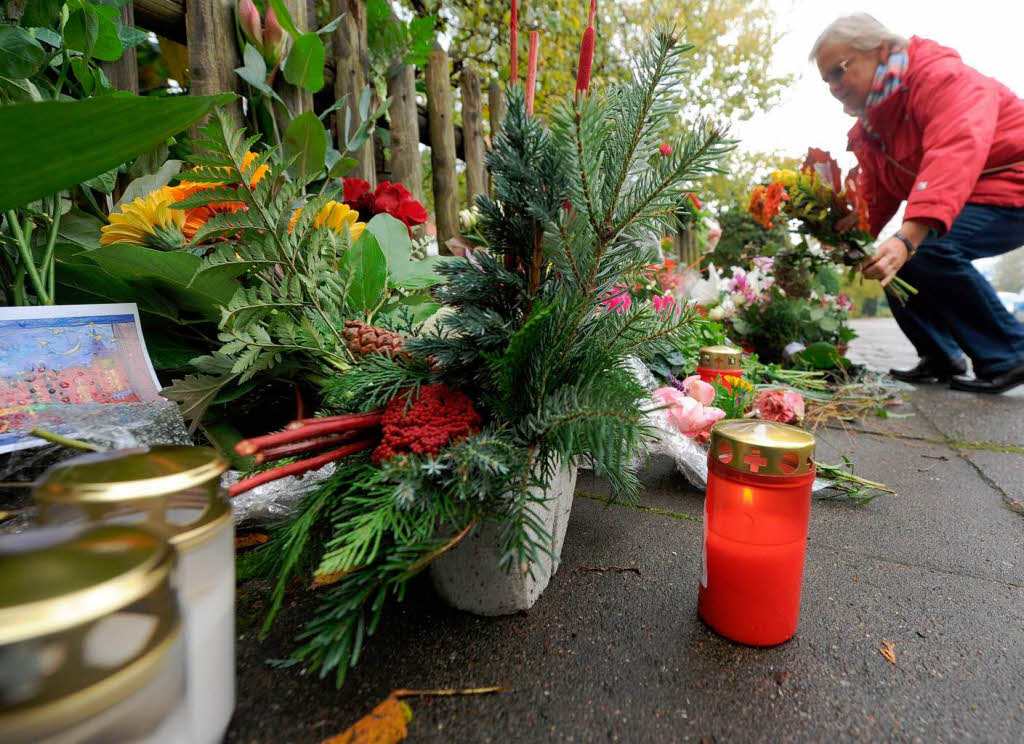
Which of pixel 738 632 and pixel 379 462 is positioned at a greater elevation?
pixel 379 462

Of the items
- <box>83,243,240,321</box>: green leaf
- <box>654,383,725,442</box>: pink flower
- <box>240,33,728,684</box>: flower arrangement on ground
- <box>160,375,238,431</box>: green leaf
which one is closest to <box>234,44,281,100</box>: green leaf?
<box>83,243,240,321</box>: green leaf

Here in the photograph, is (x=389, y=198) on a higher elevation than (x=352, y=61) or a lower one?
lower

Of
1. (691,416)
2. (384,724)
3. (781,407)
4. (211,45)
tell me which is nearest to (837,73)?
(781,407)

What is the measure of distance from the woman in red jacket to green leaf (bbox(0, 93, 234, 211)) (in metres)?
2.56

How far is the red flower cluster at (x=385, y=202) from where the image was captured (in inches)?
49.1

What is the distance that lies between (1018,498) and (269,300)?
1609 millimetres

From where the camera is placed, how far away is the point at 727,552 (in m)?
0.60

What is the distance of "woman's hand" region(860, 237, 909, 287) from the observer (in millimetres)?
2150

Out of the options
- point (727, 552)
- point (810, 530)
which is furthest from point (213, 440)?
point (810, 530)

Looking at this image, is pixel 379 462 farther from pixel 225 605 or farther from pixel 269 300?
pixel 269 300

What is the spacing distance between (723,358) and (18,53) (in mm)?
1497

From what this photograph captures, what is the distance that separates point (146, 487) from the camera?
309 mm

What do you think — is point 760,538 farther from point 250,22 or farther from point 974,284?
point 974,284

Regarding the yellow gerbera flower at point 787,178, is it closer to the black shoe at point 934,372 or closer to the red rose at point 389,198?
the black shoe at point 934,372
